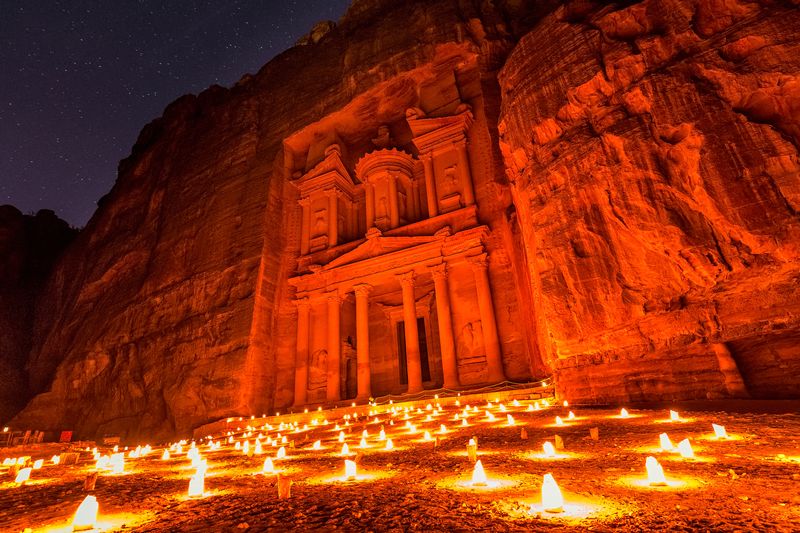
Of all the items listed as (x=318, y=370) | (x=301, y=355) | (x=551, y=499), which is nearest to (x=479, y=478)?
(x=551, y=499)

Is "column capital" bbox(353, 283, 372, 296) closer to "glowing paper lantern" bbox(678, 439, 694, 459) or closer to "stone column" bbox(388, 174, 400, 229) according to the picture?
"stone column" bbox(388, 174, 400, 229)

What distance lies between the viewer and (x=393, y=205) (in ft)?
75.9

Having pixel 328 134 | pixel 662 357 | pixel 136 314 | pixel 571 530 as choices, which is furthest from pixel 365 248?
pixel 571 530

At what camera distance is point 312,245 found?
78.5ft

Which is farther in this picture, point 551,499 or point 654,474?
point 654,474

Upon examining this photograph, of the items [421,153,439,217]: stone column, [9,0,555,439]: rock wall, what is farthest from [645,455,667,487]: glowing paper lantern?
[421,153,439,217]: stone column

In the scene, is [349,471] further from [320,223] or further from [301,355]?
[320,223]

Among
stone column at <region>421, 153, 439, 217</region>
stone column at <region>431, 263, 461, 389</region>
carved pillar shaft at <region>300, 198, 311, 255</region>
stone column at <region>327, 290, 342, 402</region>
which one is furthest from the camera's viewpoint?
carved pillar shaft at <region>300, 198, 311, 255</region>

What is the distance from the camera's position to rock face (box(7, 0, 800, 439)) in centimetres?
729

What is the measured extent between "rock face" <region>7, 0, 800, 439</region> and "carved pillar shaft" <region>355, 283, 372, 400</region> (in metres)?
3.82

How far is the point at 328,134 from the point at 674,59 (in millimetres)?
20900

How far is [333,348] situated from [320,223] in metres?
8.16

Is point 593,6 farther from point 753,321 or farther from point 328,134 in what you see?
point 328,134

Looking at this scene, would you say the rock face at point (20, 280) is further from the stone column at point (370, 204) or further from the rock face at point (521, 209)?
the stone column at point (370, 204)
